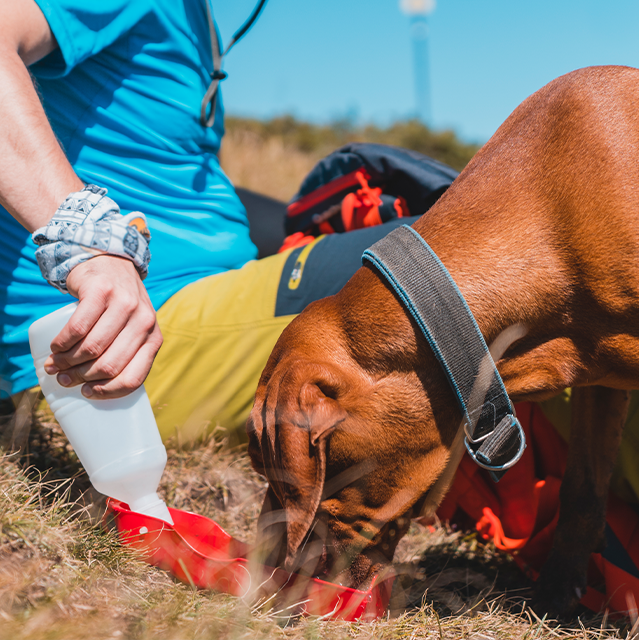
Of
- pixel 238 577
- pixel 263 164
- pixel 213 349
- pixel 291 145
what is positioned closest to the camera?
pixel 238 577

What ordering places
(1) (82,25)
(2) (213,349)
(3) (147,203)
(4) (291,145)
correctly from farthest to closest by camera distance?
(4) (291,145), (3) (147,203), (2) (213,349), (1) (82,25)

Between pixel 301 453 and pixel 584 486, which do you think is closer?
pixel 301 453

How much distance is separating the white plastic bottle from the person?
0.18 meters

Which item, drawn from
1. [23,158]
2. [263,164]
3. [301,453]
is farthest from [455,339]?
[263,164]

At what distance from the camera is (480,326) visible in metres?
1.81

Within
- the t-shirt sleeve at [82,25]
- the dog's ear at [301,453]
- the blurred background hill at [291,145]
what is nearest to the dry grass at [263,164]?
the blurred background hill at [291,145]

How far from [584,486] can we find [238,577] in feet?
4.28

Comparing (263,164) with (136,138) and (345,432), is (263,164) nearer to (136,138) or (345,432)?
(136,138)

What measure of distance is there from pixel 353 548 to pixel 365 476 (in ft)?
0.88

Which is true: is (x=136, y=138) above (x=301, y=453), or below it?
above

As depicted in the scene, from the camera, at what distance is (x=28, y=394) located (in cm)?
260

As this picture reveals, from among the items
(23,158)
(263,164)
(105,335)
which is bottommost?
(263,164)

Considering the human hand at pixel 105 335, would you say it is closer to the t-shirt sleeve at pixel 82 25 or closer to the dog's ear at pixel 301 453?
the dog's ear at pixel 301 453

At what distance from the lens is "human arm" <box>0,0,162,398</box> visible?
5.61ft
